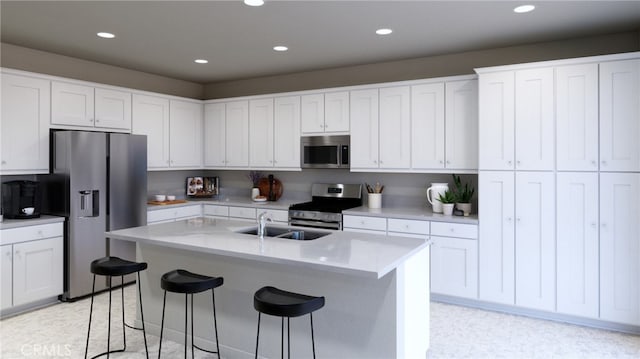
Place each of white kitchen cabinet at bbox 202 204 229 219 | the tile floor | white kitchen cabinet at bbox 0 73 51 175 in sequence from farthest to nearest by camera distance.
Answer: white kitchen cabinet at bbox 202 204 229 219, white kitchen cabinet at bbox 0 73 51 175, the tile floor

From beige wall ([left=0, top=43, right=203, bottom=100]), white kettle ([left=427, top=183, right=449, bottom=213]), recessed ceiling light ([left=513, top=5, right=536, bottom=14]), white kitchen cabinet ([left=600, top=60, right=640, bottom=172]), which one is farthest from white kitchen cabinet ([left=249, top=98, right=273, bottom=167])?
white kitchen cabinet ([left=600, top=60, right=640, bottom=172])

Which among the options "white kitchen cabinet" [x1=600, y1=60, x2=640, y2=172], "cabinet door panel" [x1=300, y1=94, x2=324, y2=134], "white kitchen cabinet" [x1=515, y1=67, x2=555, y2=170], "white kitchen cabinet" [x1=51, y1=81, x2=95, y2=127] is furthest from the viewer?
"cabinet door panel" [x1=300, y1=94, x2=324, y2=134]

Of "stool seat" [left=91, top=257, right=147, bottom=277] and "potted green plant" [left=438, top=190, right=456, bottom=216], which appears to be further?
"potted green plant" [left=438, top=190, right=456, bottom=216]

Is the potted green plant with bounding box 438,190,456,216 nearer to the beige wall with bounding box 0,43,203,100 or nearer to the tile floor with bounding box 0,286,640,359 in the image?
the tile floor with bounding box 0,286,640,359

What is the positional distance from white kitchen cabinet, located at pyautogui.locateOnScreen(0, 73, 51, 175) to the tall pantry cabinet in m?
4.34

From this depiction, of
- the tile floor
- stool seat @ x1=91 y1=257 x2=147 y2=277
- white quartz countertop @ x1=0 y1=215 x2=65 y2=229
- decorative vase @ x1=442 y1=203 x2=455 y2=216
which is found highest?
decorative vase @ x1=442 y1=203 x2=455 y2=216

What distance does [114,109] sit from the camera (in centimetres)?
486

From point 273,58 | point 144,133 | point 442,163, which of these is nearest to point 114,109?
point 144,133

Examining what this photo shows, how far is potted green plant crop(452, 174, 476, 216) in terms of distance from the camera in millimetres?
4340

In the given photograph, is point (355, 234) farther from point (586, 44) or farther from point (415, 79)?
point (586, 44)

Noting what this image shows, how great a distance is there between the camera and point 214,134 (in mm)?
6008

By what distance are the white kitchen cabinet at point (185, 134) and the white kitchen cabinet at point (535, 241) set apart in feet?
13.8

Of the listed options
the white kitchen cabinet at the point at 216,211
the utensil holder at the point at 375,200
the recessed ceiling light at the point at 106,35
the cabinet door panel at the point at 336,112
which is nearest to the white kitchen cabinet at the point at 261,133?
the white kitchen cabinet at the point at 216,211

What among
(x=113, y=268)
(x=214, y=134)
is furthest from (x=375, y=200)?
(x=113, y=268)
